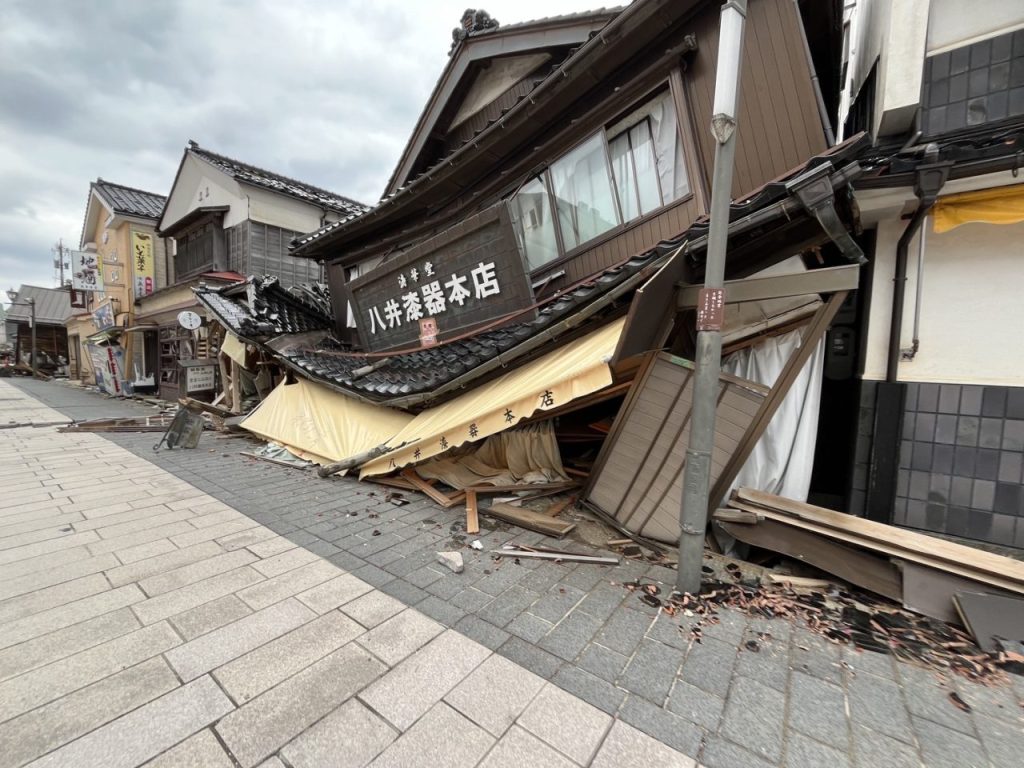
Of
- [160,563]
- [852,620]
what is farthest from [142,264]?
[852,620]

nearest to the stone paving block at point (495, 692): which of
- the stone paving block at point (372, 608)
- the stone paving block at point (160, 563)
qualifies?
the stone paving block at point (372, 608)

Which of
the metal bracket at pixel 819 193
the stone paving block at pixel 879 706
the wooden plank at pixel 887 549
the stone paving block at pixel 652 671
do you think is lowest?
the stone paving block at pixel 652 671

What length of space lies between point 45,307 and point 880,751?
183ft

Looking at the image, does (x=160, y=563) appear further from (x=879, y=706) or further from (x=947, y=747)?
(x=947, y=747)

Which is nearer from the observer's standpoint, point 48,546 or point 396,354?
point 48,546

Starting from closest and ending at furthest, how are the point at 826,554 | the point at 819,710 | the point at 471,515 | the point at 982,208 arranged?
1. the point at 819,710
2. the point at 826,554
3. the point at 982,208
4. the point at 471,515

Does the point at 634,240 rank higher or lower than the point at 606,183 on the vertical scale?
lower

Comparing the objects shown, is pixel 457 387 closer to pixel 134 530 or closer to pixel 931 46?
pixel 134 530

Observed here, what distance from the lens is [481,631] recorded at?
3.09 metres

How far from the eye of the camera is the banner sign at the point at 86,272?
18.3m

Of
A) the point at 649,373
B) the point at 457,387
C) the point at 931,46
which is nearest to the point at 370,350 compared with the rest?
the point at 457,387

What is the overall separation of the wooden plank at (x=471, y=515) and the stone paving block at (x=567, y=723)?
2.37 m

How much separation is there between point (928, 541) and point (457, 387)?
4.95m

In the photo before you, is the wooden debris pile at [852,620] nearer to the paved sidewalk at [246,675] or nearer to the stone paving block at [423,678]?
the paved sidewalk at [246,675]
